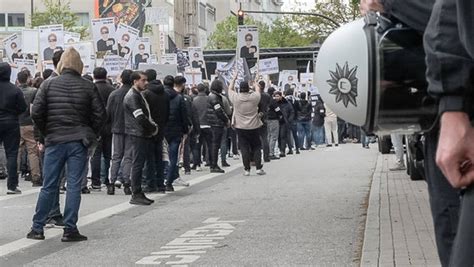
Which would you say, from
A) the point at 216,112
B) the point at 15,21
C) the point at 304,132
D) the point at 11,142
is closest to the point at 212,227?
the point at 11,142

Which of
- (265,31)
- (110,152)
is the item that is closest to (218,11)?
(265,31)

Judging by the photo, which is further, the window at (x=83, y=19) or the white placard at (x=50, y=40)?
the window at (x=83, y=19)

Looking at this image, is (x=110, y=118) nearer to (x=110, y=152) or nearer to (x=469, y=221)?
Answer: (x=110, y=152)

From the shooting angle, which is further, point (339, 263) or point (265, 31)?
point (265, 31)

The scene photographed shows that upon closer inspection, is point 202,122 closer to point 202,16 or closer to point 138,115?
point 138,115

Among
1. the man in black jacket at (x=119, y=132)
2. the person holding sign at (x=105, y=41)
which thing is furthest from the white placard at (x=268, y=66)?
the man in black jacket at (x=119, y=132)

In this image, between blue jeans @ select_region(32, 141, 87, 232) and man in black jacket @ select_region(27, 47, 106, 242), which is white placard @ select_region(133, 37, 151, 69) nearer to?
man in black jacket @ select_region(27, 47, 106, 242)

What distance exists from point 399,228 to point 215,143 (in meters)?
10.9

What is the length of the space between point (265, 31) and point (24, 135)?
265 feet

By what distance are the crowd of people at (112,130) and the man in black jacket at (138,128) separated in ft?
0.05

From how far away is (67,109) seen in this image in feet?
31.1

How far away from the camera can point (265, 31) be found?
9650cm

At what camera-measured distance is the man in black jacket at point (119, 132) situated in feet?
48.0

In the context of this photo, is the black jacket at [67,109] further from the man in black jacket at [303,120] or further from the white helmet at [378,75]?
the man in black jacket at [303,120]
